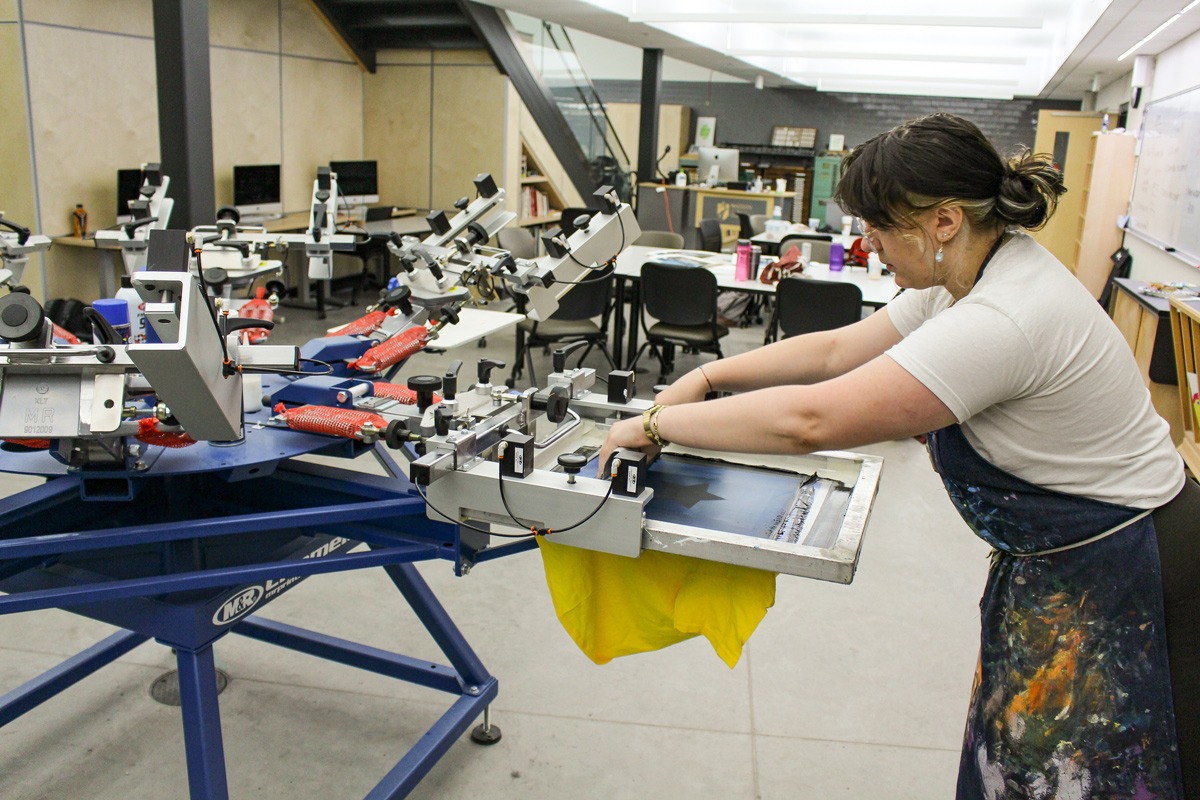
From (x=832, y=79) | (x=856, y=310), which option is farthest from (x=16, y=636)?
(x=832, y=79)

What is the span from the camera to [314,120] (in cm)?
831

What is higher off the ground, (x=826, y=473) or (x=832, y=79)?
(x=832, y=79)

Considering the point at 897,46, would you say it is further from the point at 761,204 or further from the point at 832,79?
the point at 832,79

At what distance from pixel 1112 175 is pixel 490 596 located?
7.74 metres

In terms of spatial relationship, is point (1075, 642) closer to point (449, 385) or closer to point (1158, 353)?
point (449, 385)

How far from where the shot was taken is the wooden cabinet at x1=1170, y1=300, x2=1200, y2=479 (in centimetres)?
395

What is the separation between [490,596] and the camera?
3084 mm

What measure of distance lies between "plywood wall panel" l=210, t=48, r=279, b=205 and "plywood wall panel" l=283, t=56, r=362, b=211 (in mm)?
172

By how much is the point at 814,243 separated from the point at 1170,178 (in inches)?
100

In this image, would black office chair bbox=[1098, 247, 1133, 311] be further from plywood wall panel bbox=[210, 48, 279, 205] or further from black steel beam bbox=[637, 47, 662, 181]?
plywood wall panel bbox=[210, 48, 279, 205]

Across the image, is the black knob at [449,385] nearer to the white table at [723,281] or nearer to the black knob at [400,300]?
the black knob at [400,300]

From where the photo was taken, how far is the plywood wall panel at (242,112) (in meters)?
7.19

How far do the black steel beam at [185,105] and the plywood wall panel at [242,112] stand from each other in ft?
7.82

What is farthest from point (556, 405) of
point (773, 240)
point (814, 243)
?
point (773, 240)
